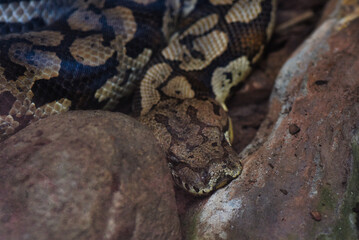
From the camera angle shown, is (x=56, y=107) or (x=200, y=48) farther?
(x=200, y=48)

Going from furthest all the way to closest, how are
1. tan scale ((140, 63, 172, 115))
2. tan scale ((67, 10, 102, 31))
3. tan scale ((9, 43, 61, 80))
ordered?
tan scale ((67, 10, 102, 31)) → tan scale ((140, 63, 172, 115)) → tan scale ((9, 43, 61, 80))

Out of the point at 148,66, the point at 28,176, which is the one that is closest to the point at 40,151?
the point at 28,176

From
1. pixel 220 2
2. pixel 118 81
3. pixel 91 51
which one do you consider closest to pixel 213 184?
pixel 118 81

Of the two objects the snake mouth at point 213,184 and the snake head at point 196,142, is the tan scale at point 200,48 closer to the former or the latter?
the snake head at point 196,142

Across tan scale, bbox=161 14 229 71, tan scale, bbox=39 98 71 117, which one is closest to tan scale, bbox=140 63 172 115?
tan scale, bbox=161 14 229 71

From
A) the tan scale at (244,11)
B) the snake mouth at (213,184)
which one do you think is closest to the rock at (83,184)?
the snake mouth at (213,184)

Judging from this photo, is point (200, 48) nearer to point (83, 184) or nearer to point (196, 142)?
point (196, 142)

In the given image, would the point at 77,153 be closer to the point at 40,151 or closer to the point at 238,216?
the point at 40,151

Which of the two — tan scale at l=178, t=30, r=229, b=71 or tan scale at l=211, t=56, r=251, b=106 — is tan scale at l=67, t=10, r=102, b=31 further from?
tan scale at l=211, t=56, r=251, b=106
